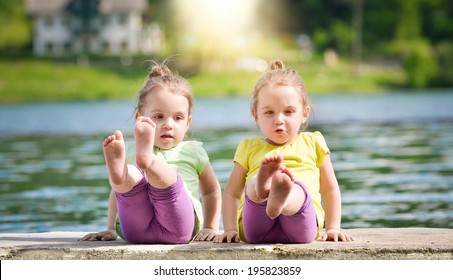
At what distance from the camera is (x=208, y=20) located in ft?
115

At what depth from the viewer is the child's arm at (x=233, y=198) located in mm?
2990

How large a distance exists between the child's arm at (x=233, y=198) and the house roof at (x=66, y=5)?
2957 centimetres

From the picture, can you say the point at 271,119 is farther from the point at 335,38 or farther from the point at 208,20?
the point at 208,20

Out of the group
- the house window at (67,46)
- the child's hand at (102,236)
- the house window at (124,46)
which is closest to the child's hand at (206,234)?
the child's hand at (102,236)

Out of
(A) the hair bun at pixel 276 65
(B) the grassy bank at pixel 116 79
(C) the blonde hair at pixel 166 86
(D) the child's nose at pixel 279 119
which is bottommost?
(B) the grassy bank at pixel 116 79

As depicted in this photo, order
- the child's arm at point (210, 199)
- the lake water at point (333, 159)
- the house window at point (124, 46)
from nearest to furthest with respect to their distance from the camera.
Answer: the child's arm at point (210, 199)
the lake water at point (333, 159)
the house window at point (124, 46)

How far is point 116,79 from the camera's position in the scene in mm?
27234

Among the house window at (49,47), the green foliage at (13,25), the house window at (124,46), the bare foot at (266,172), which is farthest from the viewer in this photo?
the house window at (124,46)

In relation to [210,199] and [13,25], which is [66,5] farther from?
[210,199]

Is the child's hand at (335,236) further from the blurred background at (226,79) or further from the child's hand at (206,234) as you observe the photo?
the blurred background at (226,79)

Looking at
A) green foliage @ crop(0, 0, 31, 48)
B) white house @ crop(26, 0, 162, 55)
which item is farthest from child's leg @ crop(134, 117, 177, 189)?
white house @ crop(26, 0, 162, 55)

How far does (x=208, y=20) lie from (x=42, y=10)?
6197mm

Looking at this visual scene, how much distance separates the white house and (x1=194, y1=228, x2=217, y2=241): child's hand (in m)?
27.9

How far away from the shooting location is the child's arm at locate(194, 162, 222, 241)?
123 inches
